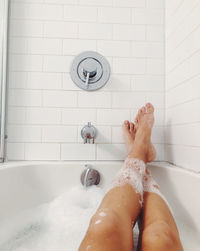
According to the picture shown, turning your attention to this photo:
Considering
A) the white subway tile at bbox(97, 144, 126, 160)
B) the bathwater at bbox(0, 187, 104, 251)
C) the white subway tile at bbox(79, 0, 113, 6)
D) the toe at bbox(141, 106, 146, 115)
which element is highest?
the white subway tile at bbox(79, 0, 113, 6)

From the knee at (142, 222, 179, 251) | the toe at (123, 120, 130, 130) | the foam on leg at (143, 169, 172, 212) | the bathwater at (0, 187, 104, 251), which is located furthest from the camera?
the toe at (123, 120, 130, 130)

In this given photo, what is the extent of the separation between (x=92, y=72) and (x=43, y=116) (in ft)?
1.32

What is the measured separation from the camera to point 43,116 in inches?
47.2

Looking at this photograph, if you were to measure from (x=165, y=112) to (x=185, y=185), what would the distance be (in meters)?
0.52

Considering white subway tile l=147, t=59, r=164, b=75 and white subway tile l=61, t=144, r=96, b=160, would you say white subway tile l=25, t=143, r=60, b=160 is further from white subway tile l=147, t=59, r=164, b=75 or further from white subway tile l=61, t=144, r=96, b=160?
white subway tile l=147, t=59, r=164, b=75

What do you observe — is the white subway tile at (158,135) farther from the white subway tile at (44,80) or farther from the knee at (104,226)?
the knee at (104,226)

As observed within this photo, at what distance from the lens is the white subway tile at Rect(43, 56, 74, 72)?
1.22 metres

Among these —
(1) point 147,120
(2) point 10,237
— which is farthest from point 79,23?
(2) point 10,237

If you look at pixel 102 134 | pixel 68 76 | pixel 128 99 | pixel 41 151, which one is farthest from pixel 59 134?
pixel 128 99

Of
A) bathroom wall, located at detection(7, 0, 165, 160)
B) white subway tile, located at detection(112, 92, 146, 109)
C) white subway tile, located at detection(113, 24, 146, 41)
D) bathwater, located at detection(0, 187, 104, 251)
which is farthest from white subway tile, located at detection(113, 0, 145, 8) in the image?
bathwater, located at detection(0, 187, 104, 251)

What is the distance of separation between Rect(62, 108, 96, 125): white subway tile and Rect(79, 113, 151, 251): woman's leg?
0.31 meters

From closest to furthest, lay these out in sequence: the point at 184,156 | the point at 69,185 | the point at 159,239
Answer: the point at 159,239
the point at 184,156
the point at 69,185

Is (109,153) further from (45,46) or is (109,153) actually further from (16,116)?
(45,46)

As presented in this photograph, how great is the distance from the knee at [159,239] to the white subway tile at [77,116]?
30.6 inches
